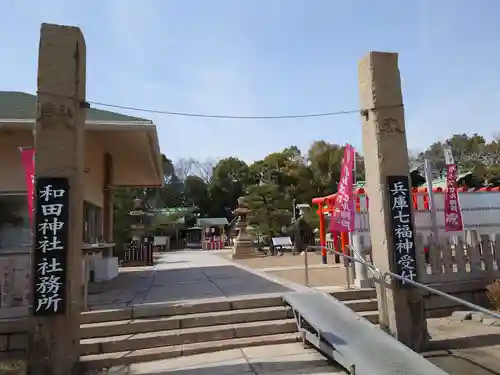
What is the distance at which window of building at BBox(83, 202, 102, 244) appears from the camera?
10805mm

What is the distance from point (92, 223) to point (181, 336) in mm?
7270

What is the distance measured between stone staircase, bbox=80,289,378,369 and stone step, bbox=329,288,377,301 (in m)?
0.40

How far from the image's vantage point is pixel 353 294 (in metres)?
7.19

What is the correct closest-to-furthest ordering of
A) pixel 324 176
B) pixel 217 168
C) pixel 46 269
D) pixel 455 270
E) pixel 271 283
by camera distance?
pixel 46 269, pixel 455 270, pixel 271 283, pixel 324 176, pixel 217 168

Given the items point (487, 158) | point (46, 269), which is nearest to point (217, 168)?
point (487, 158)

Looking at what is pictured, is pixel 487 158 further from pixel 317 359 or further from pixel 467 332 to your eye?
pixel 317 359

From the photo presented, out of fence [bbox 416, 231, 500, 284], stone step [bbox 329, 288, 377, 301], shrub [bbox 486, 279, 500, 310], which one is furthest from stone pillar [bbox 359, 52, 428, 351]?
shrub [bbox 486, 279, 500, 310]

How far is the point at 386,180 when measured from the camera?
20.3 ft

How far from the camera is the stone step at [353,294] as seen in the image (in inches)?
280

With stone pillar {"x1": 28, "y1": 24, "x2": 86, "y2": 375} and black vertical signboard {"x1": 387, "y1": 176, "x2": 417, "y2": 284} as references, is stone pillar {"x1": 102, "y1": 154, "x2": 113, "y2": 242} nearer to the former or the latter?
stone pillar {"x1": 28, "y1": 24, "x2": 86, "y2": 375}

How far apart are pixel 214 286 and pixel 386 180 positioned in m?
4.65

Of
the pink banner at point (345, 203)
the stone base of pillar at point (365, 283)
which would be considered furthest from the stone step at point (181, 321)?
the pink banner at point (345, 203)

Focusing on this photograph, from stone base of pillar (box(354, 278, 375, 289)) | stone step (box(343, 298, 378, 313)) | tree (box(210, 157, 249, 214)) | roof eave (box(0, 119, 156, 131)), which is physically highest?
tree (box(210, 157, 249, 214))

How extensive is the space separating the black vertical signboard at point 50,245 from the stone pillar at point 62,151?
0.22 ft
